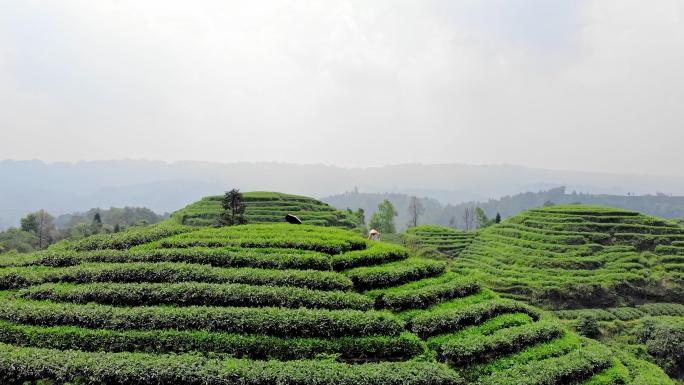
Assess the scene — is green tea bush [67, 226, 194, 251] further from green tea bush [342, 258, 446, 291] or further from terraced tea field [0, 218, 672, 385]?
green tea bush [342, 258, 446, 291]

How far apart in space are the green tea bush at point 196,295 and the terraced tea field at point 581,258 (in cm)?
2618

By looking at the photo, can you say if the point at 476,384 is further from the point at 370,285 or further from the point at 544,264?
the point at 544,264

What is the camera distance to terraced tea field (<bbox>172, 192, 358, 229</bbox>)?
61894 mm

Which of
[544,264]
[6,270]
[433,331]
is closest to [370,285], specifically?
[433,331]

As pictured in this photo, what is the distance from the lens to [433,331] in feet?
40.9

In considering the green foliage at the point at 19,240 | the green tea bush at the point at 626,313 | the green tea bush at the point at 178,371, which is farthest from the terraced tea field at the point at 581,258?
the green foliage at the point at 19,240

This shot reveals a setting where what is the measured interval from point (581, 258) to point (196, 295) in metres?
51.6

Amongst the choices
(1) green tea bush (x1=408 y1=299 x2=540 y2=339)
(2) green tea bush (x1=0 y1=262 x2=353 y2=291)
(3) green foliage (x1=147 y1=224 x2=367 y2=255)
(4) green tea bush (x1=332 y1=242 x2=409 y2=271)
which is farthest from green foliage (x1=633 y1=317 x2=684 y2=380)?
(2) green tea bush (x1=0 y1=262 x2=353 y2=291)

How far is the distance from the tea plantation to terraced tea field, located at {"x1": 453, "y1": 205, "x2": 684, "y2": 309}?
73.6 ft

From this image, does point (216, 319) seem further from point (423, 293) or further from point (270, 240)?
point (423, 293)

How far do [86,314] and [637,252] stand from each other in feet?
209

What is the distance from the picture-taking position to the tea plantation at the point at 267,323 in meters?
9.73

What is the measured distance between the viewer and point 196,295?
1236 cm

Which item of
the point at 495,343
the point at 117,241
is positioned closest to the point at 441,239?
the point at 495,343
